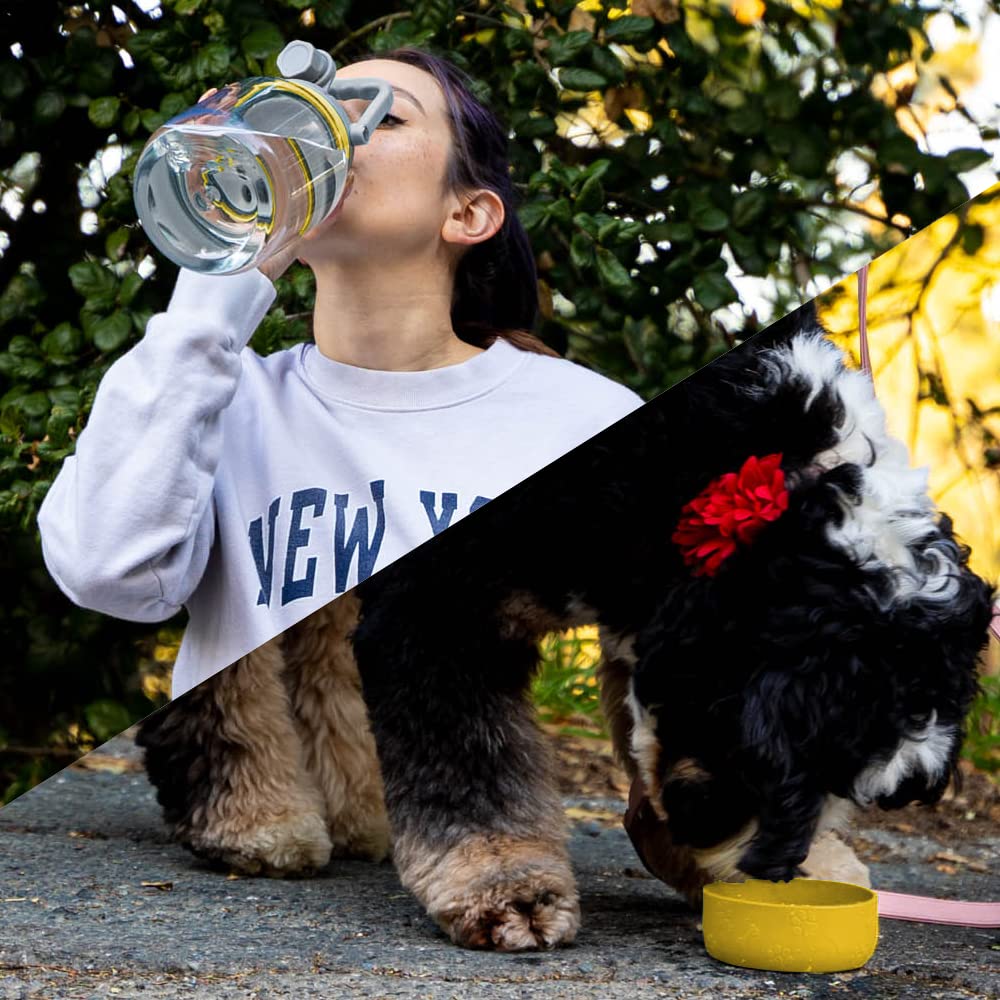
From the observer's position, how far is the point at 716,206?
138 cm

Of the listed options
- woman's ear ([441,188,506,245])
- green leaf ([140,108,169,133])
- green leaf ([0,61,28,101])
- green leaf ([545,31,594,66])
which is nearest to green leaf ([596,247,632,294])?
woman's ear ([441,188,506,245])

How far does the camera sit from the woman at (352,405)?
1232 millimetres

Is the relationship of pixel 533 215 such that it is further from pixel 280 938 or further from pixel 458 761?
pixel 280 938

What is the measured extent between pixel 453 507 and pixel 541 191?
0.34m

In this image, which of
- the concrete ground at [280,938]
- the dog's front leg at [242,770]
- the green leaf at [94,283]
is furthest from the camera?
the green leaf at [94,283]

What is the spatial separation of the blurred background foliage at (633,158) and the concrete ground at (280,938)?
22 centimetres

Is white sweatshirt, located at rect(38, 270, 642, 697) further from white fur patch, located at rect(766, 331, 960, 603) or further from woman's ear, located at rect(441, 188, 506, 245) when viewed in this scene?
white fur patch, located at rect(766, 331, 960, 603)

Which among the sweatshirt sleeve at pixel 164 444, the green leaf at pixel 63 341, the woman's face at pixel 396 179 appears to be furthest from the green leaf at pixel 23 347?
the woman's face at pixel 396 179

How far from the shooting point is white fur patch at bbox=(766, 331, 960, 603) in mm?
1032

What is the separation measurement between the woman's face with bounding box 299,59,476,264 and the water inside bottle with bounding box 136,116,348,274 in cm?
7

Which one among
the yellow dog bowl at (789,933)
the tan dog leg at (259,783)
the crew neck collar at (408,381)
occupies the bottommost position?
the yellow dog bowl at (789,933)

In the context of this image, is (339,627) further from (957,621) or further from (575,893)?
(957,621)

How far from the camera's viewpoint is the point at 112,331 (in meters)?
1.56

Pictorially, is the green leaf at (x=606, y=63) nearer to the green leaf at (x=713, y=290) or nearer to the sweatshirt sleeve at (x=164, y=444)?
the green leaf at (x=713, y=290)
